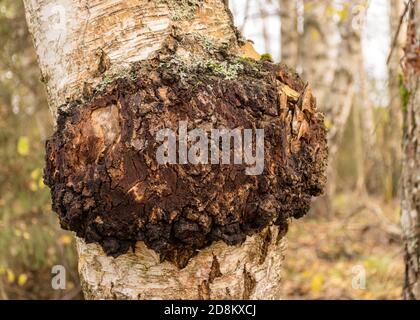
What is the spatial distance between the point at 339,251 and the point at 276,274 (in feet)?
14.8

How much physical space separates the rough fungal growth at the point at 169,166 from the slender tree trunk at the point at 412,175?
1.13m

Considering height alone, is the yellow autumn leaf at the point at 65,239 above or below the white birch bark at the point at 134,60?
below

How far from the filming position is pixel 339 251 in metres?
5.99

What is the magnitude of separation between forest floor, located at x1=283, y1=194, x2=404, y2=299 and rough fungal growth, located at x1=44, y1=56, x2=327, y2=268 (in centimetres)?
264

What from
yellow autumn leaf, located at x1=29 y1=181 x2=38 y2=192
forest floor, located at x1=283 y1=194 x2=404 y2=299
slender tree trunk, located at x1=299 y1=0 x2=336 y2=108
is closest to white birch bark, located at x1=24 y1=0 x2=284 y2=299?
forest floor, located at x1=283 y1=194 x2=404 y2=299

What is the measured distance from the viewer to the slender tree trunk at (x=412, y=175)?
2344 mm

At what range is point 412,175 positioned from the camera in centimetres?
241

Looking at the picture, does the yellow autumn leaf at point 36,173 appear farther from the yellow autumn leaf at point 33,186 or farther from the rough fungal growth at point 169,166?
the rough fungal growth at point 169,166

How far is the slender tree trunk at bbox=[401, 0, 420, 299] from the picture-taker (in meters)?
2.34

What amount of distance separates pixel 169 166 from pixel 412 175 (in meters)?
1.58

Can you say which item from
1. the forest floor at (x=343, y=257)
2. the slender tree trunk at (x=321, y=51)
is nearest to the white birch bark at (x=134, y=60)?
the forest floor at (x=343, y=257)

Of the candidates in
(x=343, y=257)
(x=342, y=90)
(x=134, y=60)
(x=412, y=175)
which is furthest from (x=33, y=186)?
(x=342, y=90)
